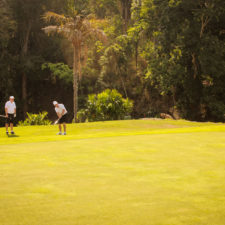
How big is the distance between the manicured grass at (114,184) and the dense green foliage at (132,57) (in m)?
21.2

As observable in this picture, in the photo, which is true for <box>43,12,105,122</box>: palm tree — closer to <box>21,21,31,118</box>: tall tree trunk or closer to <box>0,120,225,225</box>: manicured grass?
<box>21,21,31,118</box>: tall tree trunk

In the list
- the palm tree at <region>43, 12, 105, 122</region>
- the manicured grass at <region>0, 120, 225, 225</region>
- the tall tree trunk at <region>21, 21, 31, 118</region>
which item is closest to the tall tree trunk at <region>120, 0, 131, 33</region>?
the tall tree trunk at <region>21, 21, 31, 118</region>

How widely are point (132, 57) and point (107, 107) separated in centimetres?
1601

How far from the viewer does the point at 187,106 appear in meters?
32.4

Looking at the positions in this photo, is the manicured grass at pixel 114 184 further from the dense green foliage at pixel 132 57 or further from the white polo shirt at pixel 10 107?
the dense green foliage at pixel 132 57

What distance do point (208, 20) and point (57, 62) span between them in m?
17.2

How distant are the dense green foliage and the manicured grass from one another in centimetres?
2120

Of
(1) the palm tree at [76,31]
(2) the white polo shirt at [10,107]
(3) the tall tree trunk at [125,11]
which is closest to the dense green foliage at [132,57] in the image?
(3) the tall tree trunk at [125,11]

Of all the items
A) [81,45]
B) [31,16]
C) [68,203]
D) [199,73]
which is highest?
[31,16]

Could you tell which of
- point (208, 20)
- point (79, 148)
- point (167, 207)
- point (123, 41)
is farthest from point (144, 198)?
point (123, 41)

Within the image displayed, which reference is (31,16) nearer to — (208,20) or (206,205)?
(208,20)

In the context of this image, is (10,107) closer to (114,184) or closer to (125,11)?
(114,184)

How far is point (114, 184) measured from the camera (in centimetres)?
484

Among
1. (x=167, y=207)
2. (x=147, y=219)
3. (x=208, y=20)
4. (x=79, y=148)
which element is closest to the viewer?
(x=147, y=219)
